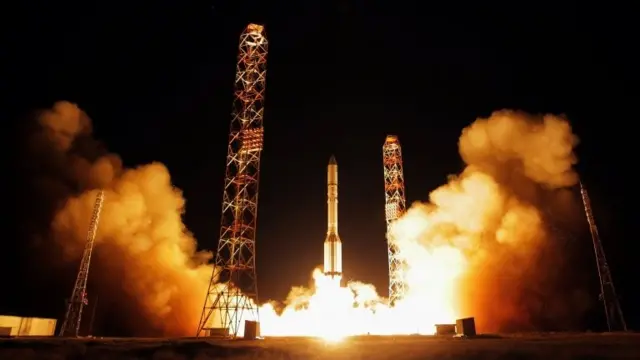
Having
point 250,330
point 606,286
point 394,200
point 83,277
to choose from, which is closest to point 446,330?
point 250,330

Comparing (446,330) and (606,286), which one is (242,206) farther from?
(606,286)

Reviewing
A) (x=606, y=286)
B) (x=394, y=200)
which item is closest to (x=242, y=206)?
(x=394, y=200)

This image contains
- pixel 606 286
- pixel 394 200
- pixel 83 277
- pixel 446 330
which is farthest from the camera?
pixel 394 200

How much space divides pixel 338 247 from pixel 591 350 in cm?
2417

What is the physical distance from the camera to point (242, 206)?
43.7 meters

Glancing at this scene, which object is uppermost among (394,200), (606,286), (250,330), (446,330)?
(394,200)

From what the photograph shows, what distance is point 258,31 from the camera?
48094mm

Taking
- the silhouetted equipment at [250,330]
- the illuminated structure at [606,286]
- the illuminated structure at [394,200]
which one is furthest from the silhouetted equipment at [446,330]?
the illuminated structure at [606,286]

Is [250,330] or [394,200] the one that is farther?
[394,200]

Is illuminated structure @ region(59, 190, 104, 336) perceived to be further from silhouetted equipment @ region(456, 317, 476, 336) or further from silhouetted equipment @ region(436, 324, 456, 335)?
silhouetted equipment @ region(456, 317, 476, 336)

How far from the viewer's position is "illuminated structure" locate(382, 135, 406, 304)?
2073 inches

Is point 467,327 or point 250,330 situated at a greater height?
point 467,327

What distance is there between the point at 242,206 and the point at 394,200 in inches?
776

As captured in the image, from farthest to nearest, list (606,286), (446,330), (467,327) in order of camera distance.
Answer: (606,286)
(446,330)
(467,327)
